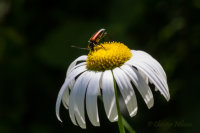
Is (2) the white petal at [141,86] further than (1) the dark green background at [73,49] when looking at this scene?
No

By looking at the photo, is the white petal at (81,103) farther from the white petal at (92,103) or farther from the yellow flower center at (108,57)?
the yellow flower center at (108,57)

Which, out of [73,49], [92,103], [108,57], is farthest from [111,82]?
Result: [73,49]

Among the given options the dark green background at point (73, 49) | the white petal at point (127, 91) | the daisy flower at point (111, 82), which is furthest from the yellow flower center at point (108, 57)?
the dark green background at point (73, 49)

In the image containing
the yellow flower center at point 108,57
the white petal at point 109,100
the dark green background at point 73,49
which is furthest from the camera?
the dark green background at point 73,49

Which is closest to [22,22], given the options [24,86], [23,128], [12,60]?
[12,60]

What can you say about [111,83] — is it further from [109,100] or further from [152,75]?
[152,75]

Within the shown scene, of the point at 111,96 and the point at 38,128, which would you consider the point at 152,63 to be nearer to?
the point at 111,96

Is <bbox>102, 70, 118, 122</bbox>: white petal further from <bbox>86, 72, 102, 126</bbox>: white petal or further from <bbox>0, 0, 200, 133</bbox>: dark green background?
<bbox>0, 0, 200, 133</bbox>: dark green background

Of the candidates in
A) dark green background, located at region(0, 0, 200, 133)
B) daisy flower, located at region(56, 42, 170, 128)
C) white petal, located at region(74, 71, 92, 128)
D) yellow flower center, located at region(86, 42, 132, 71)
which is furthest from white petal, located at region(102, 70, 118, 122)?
dark green background, located at region(0, 0, 200, 133)
